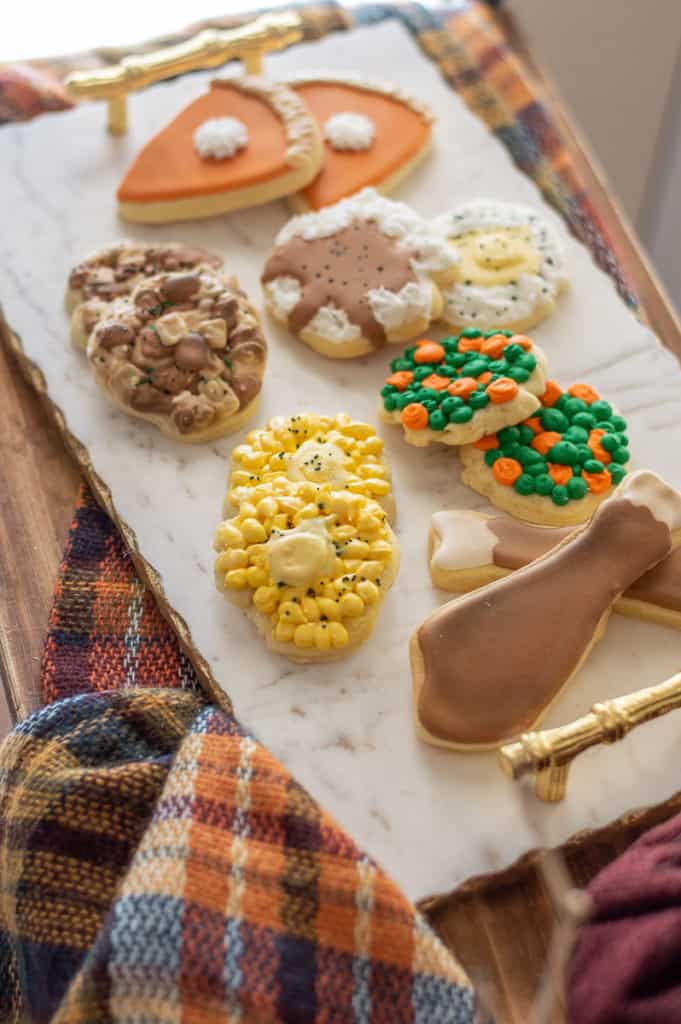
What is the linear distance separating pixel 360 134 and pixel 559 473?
0.51m

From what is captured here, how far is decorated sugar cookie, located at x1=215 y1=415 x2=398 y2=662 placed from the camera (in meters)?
0.97

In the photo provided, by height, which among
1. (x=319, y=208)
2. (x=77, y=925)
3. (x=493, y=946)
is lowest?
(x=493, y=946)

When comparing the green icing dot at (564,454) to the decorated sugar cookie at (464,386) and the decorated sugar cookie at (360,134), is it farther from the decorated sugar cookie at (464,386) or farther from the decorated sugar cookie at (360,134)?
the decorated sugar cookie at (360,134)

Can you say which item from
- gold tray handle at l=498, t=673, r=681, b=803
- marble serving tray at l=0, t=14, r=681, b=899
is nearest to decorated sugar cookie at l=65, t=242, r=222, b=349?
marble serving tray at l=0, t=14, r=681, b=899

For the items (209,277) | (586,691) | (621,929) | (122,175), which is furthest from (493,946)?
(122,175)

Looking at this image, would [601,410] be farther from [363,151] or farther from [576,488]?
[363,151]

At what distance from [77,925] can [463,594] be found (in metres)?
0.40

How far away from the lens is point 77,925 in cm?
85

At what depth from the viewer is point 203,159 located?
135cm

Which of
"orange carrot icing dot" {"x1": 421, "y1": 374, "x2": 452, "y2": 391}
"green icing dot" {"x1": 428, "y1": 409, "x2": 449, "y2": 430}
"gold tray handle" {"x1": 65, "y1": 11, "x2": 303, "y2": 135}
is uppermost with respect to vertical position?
"gold tray handle" {"x1": 65, "y1": 11, "x2": 303, "y2": 135}

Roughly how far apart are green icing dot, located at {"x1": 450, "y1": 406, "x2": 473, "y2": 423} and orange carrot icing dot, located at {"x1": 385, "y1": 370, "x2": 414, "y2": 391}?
0.23 ft

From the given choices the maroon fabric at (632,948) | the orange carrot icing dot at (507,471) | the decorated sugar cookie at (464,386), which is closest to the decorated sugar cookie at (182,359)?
the decorated sugar cookie at (464,386)

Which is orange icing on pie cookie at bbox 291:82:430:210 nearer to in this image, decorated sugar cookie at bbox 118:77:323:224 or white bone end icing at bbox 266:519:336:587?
decorated sugar cookie at bbox 118:77:323:224

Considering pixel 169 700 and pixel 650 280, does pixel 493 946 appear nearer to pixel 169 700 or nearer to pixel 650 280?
pixel 169 700
